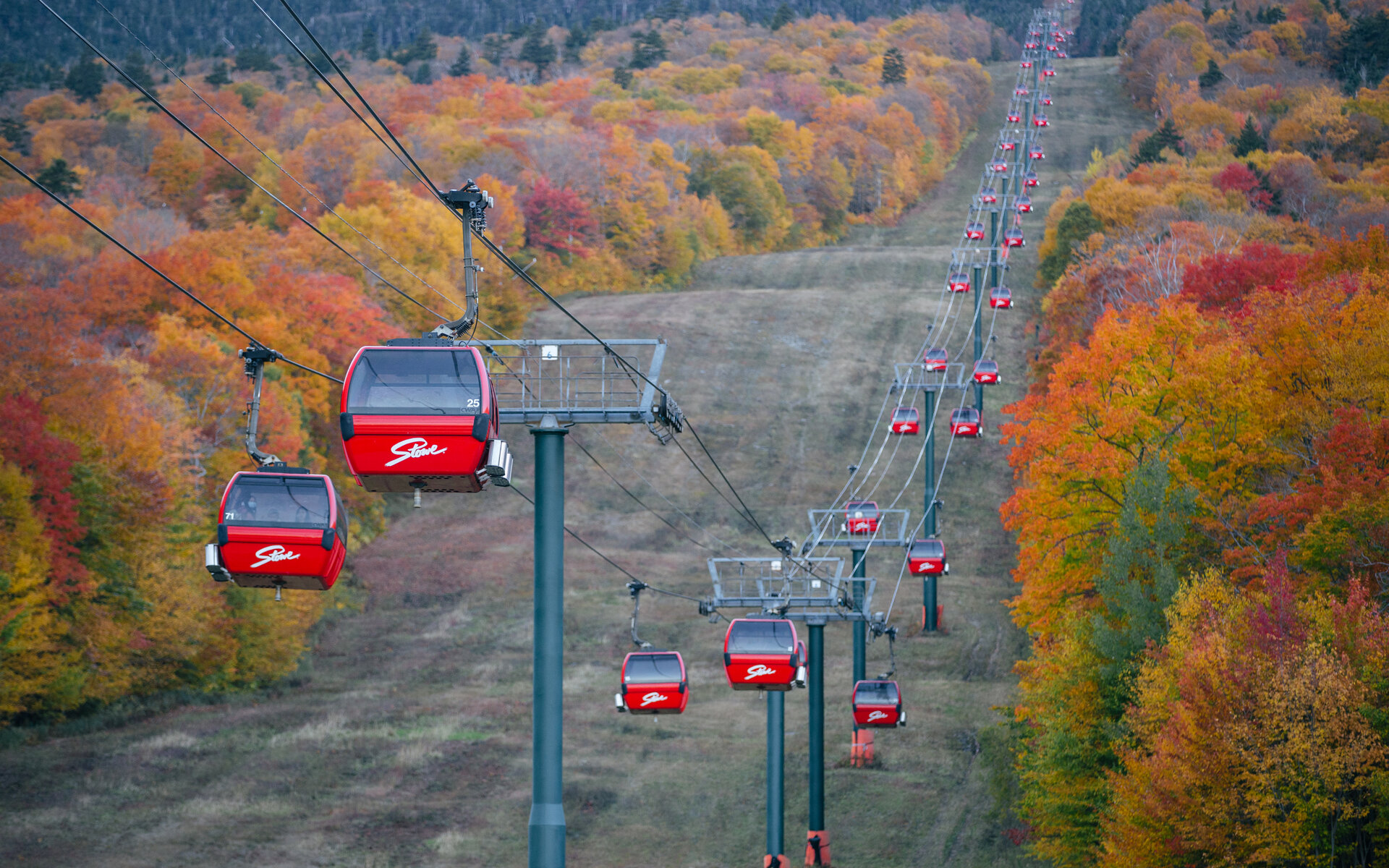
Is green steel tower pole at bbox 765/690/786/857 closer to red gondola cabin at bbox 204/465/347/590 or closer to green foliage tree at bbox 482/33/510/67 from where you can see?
red gondola cabin at bbox 204/465/347/590

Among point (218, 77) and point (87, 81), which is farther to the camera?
point (218, 77)

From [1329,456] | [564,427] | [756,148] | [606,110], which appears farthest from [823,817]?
[606,110]

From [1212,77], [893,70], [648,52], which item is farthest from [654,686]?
[648,52]

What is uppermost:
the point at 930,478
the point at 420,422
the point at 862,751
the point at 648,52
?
the point at 648,52

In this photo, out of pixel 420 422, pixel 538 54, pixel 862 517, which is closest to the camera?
pixel 420 422

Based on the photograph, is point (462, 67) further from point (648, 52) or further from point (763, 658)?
point (763, 658)
